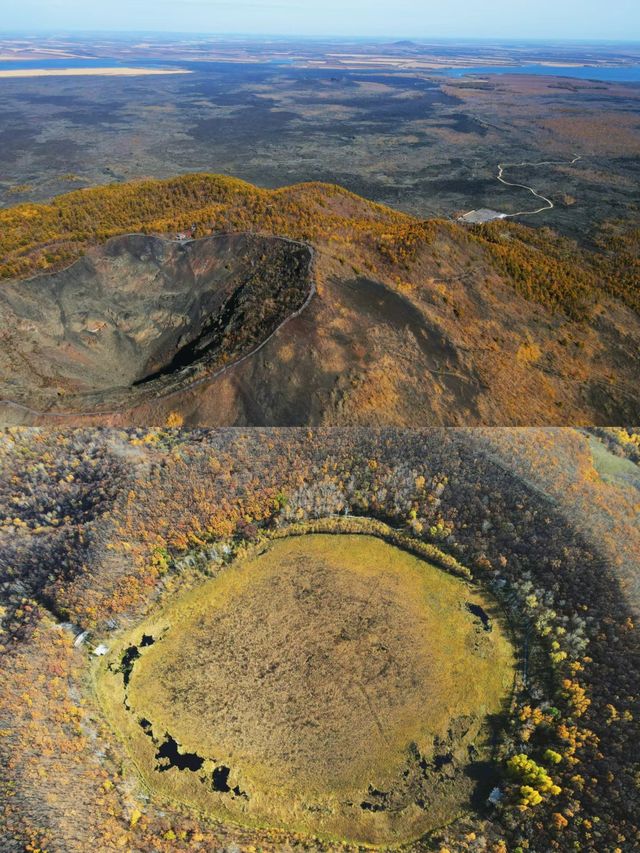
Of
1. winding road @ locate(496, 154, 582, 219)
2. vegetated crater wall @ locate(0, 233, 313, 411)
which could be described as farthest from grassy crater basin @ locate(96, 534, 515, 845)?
winding road @ locate(496, 154, 582, 219)

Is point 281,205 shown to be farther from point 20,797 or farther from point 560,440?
point 20,797

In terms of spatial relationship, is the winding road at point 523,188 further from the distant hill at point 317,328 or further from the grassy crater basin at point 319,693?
the grassy crater basin at point 319,693

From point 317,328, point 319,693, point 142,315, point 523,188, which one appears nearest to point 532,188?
point 523,188

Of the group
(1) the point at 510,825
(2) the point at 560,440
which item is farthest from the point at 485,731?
(2) the point at 560,440

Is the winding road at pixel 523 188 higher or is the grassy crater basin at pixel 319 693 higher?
the winding road at pixel 523 188

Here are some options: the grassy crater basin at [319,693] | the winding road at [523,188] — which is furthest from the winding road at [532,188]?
the grassy crater basin at [319,693]
